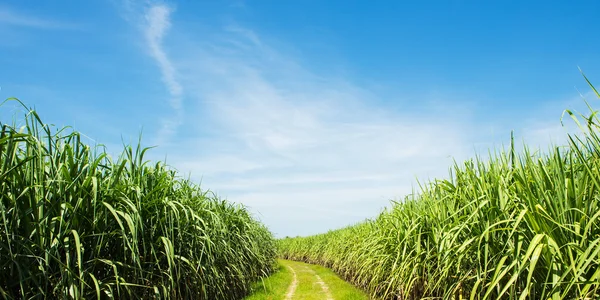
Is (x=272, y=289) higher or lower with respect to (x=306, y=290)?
higher

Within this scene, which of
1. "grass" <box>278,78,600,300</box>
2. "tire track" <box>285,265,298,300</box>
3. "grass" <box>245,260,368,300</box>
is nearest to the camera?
"grass" <box>278,78,600,300</box>

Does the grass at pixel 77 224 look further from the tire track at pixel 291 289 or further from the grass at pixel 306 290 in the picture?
the tire track at pixel 291 289

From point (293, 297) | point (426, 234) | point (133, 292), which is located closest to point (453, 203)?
point (426, 234)

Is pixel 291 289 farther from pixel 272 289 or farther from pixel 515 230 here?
pixel 515 230

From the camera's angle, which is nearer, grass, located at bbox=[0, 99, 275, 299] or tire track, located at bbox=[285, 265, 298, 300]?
grass, located at bbox=[0, 99, 275, 299]

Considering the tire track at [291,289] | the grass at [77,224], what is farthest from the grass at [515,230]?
the tire track at [291,289]

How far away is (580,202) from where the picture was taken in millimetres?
3332

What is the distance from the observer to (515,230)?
149 inches

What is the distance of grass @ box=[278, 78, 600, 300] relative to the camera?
3182 mm

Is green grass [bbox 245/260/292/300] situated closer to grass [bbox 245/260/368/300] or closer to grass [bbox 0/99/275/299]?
grass [bbox 245/260/368/300]

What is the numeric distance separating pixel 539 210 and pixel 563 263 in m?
0.46

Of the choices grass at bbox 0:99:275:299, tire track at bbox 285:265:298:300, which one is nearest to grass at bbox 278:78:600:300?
grass at bbox 0:99:275:299

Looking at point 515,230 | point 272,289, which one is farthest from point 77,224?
point 272,289

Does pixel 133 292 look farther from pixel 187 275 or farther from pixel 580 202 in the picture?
pixel 580 202
